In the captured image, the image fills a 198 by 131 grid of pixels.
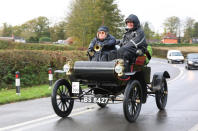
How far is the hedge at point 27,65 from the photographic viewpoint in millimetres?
14539

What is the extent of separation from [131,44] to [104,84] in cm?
113

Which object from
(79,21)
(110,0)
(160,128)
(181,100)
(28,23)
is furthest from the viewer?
(28,23)

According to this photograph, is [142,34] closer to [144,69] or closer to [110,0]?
[144,69]

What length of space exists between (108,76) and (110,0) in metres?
66.6

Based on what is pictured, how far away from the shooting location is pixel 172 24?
442 ft

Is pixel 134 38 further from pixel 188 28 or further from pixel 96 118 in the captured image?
pixel 188 28

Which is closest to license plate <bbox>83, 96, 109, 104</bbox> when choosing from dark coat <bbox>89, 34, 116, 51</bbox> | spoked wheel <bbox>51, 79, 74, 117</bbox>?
spoked wheel <bbox>51, 79, 74, 117</bbox>

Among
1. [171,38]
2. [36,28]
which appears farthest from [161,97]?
[171,38]

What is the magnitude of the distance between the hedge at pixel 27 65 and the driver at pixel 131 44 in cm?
797

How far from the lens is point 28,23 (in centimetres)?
12962

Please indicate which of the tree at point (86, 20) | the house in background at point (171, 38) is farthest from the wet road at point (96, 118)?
the house in background at point (171, 38)

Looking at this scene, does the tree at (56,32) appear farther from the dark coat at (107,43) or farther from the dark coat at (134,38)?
the dark coat at (107,43)

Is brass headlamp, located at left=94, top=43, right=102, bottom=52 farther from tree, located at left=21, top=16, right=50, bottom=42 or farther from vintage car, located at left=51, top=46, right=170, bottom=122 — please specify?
tree, located at left=21, top=16, right=50, bottom=42

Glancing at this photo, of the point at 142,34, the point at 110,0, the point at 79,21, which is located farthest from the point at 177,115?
the point at 110,0
